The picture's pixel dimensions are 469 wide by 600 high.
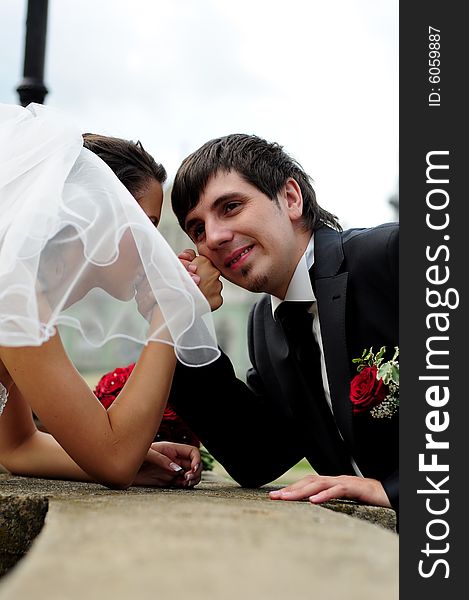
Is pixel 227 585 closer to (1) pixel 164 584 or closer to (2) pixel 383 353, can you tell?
(1) pixel 164 584

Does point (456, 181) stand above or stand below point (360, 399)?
above

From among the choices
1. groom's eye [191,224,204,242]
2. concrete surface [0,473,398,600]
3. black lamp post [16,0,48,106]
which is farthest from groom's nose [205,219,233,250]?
concrete surface [0,473,398,600]

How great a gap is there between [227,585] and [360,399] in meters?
1.99

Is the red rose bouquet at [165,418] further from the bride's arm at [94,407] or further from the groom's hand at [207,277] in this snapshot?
the bride's arm at [94,407]

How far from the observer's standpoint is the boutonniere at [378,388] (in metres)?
3.32

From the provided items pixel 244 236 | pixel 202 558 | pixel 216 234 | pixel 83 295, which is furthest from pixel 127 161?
pixel 202 558

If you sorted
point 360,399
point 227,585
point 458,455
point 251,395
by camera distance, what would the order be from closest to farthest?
1. point 227,585
2. point 458,455
3. point 360,399
4. point 251,395

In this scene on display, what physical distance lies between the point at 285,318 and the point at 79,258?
1.37 metres

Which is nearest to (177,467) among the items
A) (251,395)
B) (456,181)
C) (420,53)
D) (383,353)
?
(251,395)

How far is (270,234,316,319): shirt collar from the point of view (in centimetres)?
386

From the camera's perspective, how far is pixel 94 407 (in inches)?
114

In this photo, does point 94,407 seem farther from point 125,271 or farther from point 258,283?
point 258,283

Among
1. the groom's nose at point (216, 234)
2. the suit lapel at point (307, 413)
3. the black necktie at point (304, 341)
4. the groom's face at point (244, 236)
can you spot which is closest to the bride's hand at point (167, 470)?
the suit lapel at point (307, 413)

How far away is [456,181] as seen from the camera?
297cm
